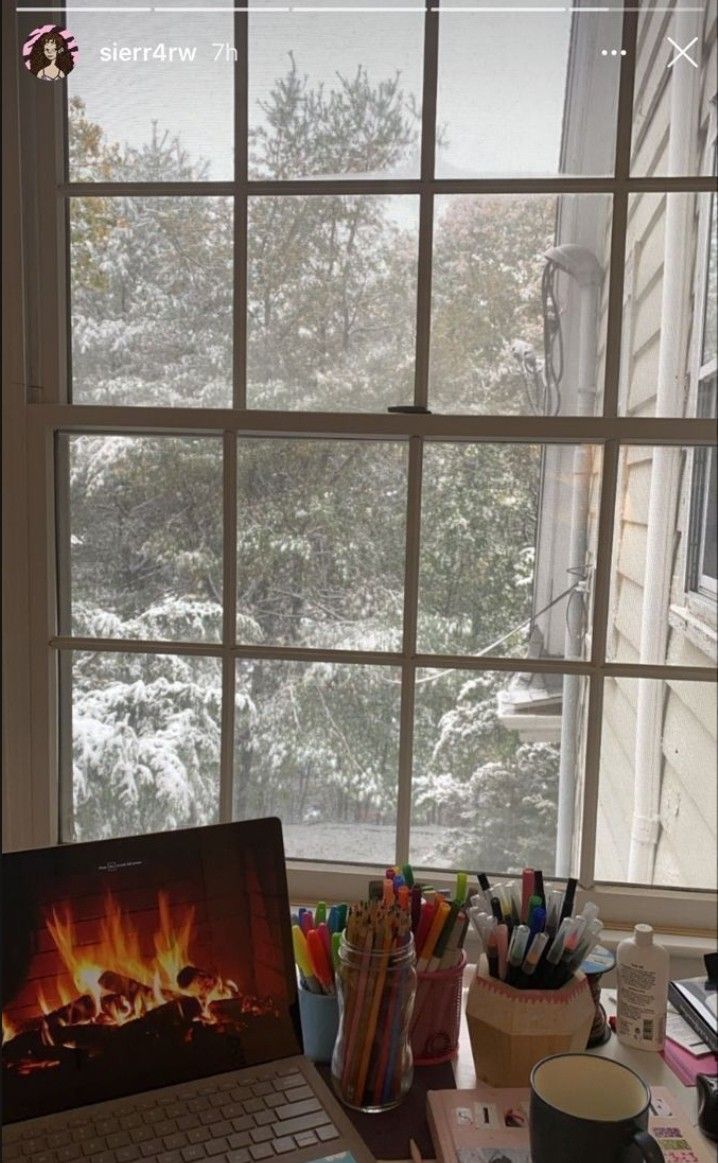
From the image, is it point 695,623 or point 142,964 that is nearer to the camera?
point 142,964

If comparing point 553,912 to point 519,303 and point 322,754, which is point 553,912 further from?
point 519,303

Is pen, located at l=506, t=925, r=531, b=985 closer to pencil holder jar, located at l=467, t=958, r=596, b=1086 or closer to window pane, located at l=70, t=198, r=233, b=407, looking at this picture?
pencil holder jar, located at l=467, t=958, r=596, b=1086

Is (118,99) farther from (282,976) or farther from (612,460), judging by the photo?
(282,976)

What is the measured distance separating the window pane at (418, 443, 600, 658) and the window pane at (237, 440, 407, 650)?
6cm

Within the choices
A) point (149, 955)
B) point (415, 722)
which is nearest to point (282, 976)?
point (149, 955)

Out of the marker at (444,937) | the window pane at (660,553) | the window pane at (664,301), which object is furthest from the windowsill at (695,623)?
the marker at (444,937)

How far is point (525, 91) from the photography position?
1.46 metres

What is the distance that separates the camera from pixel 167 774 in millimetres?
1617

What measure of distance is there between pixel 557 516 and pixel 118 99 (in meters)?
1.01

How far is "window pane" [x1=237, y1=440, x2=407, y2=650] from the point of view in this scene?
1542 mm

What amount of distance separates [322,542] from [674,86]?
0.92 m

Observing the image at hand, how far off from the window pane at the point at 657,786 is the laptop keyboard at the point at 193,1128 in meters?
0.80

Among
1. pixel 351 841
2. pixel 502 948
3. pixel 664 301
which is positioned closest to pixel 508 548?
pixel 664 301

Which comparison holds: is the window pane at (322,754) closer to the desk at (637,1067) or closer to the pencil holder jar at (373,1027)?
the desk at (637,1067)
